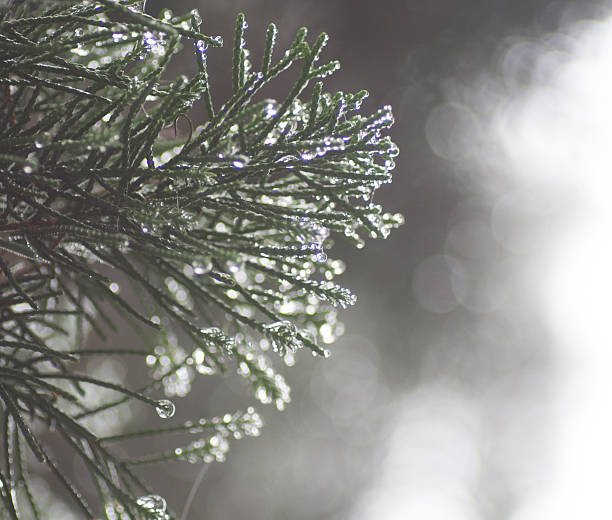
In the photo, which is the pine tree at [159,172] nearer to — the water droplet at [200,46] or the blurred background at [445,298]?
the water droplet at [200,46]

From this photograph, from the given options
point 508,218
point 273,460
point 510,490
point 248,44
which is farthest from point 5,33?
point 510,490

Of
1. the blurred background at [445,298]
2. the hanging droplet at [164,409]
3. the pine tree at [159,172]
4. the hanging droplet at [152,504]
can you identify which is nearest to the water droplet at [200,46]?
the pine tree at [159,172]

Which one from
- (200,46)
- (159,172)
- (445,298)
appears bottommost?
(159,172)

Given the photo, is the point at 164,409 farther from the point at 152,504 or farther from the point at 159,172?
the point at 159,172

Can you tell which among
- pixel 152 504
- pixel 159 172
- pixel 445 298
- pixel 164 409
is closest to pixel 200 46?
pixel 159 172

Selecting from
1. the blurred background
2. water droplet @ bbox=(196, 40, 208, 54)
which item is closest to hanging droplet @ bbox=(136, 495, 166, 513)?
water droplet @ bbox=(196, 40, 208, 54)

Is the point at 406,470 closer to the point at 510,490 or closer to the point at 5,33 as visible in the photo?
the point at 510,490

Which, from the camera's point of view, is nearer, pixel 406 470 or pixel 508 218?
pixel 508 218

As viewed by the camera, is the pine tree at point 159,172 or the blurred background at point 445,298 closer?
the pine tree at point 159,172
